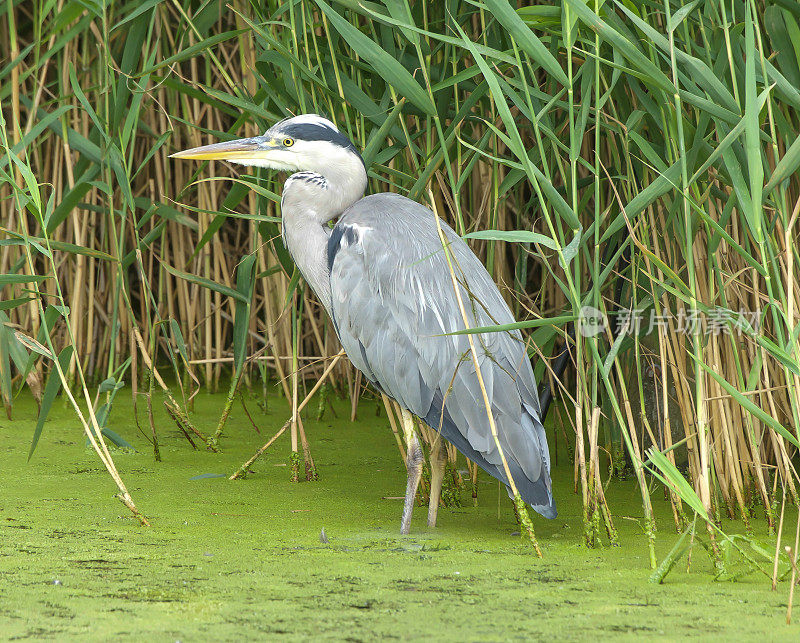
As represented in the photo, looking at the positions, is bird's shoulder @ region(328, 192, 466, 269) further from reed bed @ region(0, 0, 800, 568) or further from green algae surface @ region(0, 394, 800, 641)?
green algae surface @ region(0, 394, 800, 641)

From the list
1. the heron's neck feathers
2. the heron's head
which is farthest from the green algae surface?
the heron's head

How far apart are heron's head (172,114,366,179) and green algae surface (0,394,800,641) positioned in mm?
953

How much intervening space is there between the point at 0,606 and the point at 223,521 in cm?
81

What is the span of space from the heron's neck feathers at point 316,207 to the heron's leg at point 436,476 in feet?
1.65

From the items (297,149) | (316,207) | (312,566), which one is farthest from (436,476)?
(297,149)

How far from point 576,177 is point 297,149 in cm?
80

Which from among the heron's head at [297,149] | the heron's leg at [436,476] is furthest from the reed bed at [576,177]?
the heron's leg at [436,476]

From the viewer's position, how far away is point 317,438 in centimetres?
368

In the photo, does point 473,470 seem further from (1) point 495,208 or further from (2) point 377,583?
(2) point 377,583

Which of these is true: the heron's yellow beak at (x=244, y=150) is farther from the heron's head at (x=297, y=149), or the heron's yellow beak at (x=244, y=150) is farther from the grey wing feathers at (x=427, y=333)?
the grey wing feathers at (x=427, y=333)

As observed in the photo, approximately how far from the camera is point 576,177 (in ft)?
8.10

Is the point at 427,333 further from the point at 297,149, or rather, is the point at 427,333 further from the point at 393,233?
the point at 297,149

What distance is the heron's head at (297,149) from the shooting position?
2.71m

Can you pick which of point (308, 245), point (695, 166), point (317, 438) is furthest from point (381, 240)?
point (317, 438)
